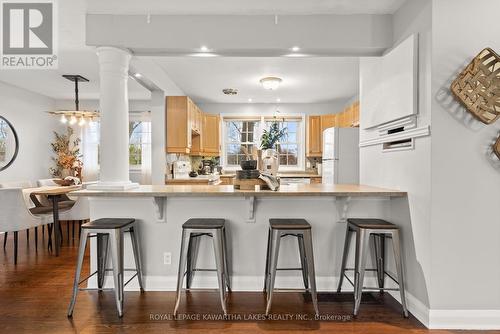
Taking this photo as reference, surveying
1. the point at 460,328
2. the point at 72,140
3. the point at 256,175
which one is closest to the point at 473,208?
the point at 460,328

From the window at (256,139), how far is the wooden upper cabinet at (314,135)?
26 cm

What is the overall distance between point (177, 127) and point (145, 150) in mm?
2092

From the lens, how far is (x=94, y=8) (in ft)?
8.66

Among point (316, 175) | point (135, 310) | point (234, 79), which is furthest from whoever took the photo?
point (316, 175)

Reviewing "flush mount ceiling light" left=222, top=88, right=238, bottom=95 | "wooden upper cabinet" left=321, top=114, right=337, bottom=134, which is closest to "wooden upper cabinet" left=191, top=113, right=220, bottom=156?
"flush mount ceiling light" left=222, top=88, right=238, bottom=95

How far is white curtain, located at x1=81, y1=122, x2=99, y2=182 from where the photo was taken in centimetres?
664

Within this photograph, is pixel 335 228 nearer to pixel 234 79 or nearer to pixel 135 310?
pixel 135 310

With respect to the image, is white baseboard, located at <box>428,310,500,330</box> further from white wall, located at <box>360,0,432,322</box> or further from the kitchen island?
the kitchen island

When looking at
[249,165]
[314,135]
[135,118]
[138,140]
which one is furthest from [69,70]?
[314,135]

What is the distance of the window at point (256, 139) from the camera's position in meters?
6.82

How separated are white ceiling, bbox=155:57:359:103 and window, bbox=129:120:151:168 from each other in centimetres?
134

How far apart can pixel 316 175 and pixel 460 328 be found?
4.44 metres

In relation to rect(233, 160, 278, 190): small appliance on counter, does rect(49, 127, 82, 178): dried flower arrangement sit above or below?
above

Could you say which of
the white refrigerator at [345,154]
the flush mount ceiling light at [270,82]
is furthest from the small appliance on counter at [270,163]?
the white refrigerator at [345,154]
